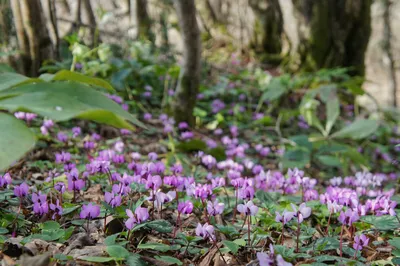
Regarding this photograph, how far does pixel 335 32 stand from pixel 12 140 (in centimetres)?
677

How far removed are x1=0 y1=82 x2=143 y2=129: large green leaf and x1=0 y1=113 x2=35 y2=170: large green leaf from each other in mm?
34

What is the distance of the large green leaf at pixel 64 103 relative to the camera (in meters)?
0.88

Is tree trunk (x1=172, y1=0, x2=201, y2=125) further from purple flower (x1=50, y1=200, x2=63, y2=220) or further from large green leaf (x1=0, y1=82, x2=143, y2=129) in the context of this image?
large green leaf (x1=0, y1=82, x2=143, y2=129)

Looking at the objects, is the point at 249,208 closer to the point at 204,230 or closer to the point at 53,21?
the point at 204,230

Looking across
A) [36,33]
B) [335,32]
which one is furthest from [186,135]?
[335,32]

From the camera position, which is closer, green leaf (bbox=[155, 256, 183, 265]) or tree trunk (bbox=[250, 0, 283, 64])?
green leaf (bbox=[155, 256, 183, 265])

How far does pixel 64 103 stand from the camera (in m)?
0.97

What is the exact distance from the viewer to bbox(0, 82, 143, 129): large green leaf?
88 centimetres

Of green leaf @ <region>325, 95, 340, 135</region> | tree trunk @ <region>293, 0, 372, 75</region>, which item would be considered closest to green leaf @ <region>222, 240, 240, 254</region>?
green leaf @ <region>325, 95, 340, 135</region>

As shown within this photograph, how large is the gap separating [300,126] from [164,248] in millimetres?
4359

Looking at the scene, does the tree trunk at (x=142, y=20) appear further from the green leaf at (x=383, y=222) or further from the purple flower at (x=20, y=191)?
the green leaf at (x=383, y=222)

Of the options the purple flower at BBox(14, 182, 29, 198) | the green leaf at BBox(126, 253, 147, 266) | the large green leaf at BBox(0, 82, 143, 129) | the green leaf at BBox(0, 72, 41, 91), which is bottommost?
the green leaf at BBox(126, 253, 147, 266)

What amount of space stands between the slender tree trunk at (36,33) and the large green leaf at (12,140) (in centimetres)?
309

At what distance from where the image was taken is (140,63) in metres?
5.37
